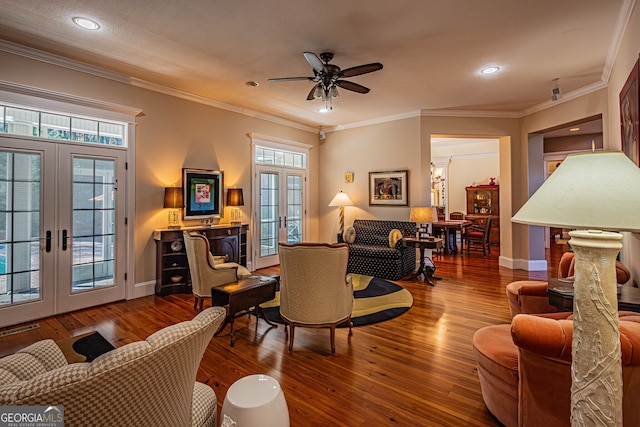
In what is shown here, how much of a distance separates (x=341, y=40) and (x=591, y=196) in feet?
9.83

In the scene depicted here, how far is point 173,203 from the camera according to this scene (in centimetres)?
462

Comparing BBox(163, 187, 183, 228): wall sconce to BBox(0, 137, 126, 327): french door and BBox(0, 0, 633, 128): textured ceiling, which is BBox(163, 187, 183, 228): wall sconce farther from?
BBox(0, 0, 633, 128): textured ceiling

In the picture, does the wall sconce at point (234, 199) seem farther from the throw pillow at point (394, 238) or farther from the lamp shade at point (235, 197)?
the throw pillow at point (394, 238)

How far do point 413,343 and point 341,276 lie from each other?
1005 mm

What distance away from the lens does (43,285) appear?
363cm

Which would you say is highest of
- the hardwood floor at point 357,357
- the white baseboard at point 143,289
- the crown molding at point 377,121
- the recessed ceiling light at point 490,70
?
the crown molding at point 377,121

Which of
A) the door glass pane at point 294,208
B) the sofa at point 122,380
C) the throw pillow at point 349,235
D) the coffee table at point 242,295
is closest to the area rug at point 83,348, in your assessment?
the sofa at point 122,380

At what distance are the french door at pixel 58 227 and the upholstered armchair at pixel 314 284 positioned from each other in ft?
9.52

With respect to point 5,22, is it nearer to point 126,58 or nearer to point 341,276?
point 126,58

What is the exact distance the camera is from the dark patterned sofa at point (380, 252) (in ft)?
17.4

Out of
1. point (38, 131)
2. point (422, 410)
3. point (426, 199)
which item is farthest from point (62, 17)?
point (426, 199)

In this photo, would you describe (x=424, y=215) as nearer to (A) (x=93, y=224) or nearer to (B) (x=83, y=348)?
(B) (x=83, y=348)

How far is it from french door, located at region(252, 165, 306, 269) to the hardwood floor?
2.09 metres

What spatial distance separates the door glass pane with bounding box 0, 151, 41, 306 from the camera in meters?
3.38
